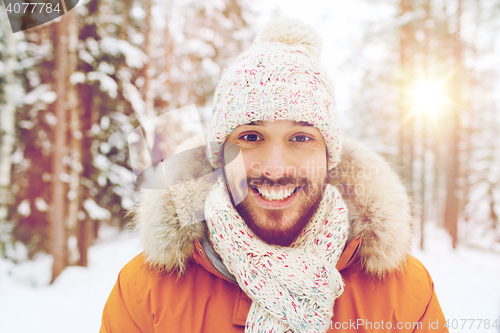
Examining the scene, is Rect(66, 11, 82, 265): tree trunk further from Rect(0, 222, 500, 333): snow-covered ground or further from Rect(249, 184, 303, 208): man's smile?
Rect(249, 184, 303, 208): man's smile

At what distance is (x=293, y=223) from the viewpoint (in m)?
1.58

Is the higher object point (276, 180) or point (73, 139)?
point (73, 139)

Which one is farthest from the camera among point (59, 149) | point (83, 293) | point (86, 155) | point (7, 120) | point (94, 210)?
point (86, 155)

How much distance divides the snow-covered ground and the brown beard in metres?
2.19

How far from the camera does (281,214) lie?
1567mm

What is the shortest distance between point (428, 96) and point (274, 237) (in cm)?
1029

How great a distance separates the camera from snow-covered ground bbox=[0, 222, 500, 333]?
4.07 meters

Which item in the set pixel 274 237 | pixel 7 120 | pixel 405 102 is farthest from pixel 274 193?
pixel 405 102

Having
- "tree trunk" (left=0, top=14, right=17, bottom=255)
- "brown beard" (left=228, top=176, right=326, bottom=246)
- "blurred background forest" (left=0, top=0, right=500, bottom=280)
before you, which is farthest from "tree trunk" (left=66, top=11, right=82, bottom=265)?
"brown beard" (left=228, top=176, right=326, bottom=246)

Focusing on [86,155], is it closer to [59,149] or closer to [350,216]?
[59,149]

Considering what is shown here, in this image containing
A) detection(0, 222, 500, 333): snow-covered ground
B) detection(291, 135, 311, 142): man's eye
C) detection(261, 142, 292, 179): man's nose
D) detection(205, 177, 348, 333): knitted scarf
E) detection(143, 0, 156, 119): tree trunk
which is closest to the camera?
detection(205, 177, 348, 333): knitted scarf

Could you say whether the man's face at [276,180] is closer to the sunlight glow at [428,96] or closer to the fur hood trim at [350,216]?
the fur hood trim at [350,216]

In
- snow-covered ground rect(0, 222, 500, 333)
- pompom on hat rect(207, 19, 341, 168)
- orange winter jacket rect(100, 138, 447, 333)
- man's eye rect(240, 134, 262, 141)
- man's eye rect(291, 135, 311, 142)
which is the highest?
pompom on hat rect(207, 19, 341, 168)

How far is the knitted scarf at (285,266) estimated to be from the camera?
4.29 feet
